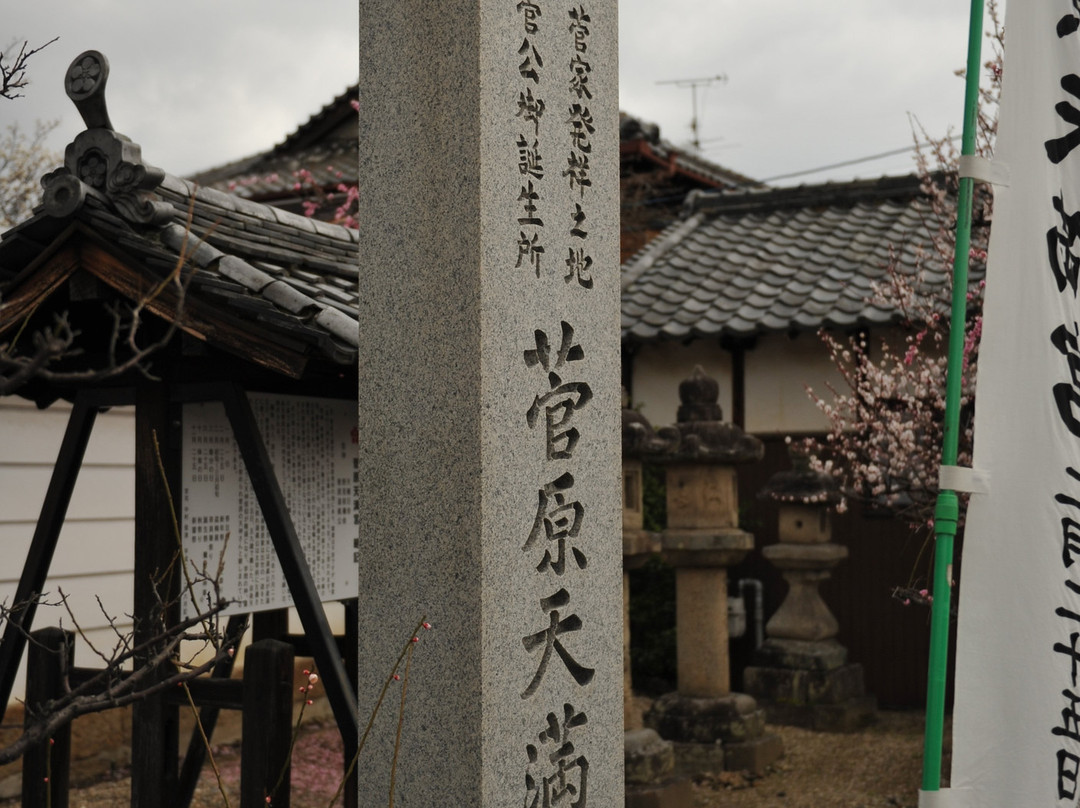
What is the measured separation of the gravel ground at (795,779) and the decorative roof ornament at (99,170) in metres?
4.56

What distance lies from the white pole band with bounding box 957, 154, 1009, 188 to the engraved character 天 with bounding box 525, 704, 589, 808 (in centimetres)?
222

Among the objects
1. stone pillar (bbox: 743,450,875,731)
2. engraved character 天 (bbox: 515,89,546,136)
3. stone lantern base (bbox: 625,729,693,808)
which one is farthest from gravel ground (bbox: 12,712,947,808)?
engraved character 天 (bbox: 515,89,546,136)

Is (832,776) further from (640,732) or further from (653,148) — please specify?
(653,148)

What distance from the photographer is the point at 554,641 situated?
3.74 meters

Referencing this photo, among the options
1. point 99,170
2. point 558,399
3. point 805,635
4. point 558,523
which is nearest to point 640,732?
point 805,635

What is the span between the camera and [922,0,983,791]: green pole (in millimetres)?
3402

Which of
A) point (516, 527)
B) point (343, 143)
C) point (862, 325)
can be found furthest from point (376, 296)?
point (343, 143)

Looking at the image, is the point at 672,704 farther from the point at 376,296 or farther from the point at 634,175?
the point at 634,175

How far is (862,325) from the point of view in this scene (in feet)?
32.9

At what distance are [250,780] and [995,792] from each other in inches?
102

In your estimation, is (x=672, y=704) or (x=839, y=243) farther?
(x=839, y=243)

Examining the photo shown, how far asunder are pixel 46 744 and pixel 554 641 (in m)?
2.18

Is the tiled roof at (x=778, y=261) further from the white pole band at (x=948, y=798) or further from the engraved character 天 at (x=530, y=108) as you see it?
the white pole band at (x=948, y=798)

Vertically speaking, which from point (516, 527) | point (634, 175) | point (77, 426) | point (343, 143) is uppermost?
point (343, 143)
